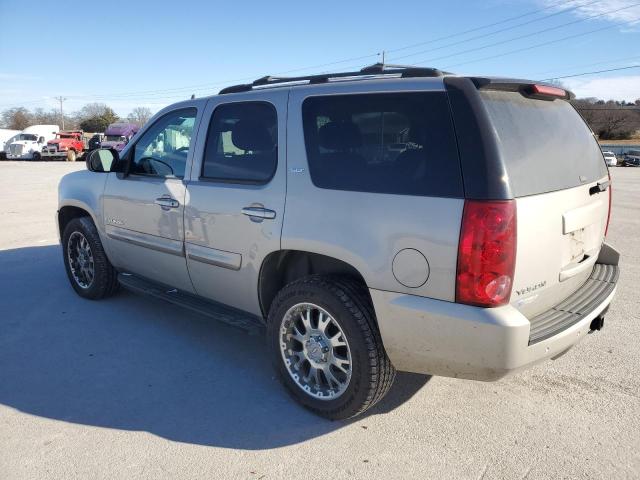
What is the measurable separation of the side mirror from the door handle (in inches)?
36.0

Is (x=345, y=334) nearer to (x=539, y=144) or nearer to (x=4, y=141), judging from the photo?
(x=539, y=144)

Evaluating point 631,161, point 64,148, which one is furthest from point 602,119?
point 64,148

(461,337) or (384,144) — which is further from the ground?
(384,144)

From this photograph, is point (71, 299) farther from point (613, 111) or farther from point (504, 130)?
point (613, 111)

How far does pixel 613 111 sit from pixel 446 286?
86.8 meters

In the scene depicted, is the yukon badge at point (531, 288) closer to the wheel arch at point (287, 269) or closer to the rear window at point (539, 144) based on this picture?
the rear window at point (539, 144)

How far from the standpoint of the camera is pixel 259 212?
3.29 meters

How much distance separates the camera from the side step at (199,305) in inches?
140

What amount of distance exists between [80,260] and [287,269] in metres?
2.81

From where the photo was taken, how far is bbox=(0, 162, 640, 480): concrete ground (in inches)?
105

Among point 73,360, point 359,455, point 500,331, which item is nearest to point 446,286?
point 500,331

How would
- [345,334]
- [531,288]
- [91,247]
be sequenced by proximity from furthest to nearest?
[91,247], [345,334], [531,288]

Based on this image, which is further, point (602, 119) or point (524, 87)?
point (602, 119)

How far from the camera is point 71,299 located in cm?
528
